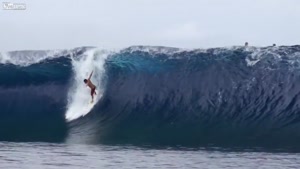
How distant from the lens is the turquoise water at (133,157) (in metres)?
13.1

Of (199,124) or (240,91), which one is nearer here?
(199,124)

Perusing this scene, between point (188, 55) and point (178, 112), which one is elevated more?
point (188, 55)

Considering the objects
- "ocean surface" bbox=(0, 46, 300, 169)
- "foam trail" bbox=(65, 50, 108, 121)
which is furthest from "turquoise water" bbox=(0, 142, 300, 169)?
"foam trail" bbox=(65, 50, 108, 121)

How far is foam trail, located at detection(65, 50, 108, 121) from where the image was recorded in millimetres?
21094

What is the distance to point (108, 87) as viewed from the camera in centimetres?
2222

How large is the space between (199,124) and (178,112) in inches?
47.3

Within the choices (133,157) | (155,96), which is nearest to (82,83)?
(155,96)

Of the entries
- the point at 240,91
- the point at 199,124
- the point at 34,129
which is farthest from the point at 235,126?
the point at 34,129

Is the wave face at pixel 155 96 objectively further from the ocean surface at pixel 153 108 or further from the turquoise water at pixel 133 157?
the turquoise water at pixel 133 157

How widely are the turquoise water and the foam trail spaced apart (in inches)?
167

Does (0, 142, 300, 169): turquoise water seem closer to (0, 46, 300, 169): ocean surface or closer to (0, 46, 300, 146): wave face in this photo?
(0, 46, 300, 169): ocean surface

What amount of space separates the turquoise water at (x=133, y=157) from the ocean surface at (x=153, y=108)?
20mm

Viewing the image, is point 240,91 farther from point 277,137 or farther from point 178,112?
point 277,137

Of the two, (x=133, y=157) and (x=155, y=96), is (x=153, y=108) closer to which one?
(x=155, y=96)
